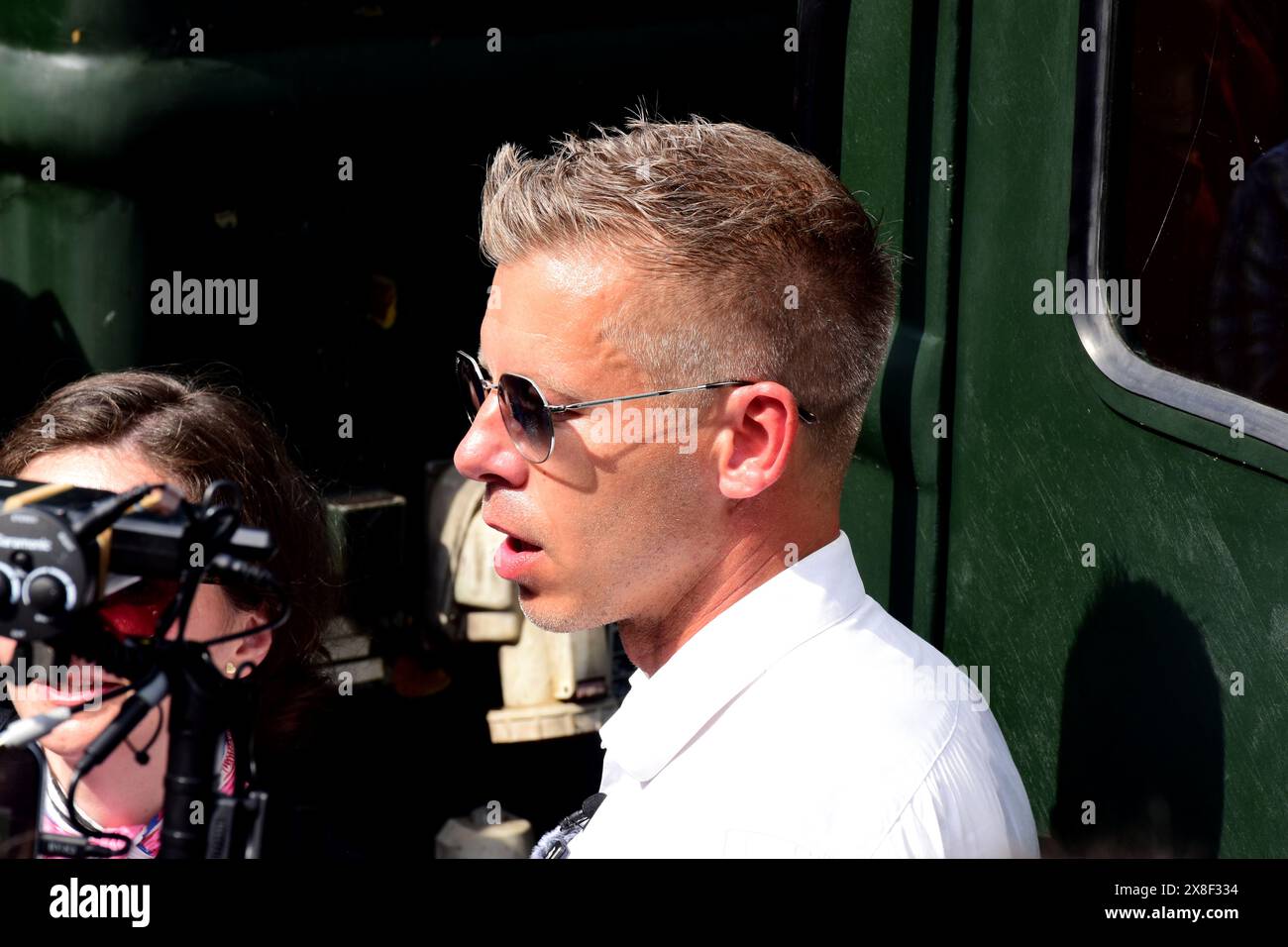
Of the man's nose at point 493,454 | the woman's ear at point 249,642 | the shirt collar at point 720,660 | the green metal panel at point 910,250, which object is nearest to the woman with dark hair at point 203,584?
the woman's ear at point 249,642

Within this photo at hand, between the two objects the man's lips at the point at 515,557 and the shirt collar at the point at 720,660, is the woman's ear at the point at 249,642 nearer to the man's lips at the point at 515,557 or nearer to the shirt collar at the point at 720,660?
the man's lips at the point at 515,557

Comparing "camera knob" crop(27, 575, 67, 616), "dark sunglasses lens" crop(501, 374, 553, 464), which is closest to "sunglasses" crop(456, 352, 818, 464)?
"dark sunglasses lens" crop(501, 374, 553, 464)

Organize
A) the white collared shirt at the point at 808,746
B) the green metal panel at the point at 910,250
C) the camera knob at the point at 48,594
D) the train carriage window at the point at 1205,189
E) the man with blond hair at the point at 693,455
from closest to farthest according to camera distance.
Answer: the camera knob at the point at 48,594, the white collared shirt at the point at 808,746, the man with blond hair at the point at 693,455, the train carriage window at the point at 1205,189, the green metal panel at the point at 910,250

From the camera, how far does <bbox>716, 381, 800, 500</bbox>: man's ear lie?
6.03 feet

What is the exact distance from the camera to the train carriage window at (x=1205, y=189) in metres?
1.88

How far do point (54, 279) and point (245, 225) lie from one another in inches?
15.1

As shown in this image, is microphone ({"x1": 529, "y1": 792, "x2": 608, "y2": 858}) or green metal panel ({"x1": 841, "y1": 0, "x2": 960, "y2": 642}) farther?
green metal panel ({"x1": 841, "y1": 0, "x2": 960, "y2": 642})

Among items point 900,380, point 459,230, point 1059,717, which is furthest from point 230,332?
point 1059,717

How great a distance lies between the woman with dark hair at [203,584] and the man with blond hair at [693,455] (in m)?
0.40

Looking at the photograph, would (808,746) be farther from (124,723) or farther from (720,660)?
(124,723)

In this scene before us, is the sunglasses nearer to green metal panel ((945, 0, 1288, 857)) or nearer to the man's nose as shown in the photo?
the man's nose

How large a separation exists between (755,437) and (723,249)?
0.23 metres
